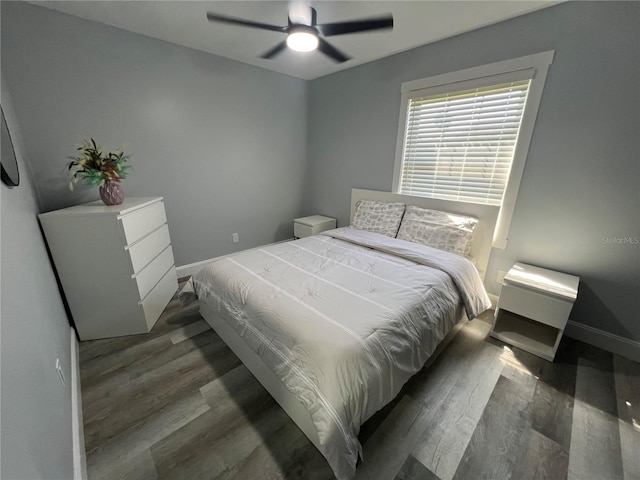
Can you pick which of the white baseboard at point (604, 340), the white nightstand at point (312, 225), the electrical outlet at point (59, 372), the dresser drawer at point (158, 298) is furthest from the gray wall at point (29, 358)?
the white baseboard at point (604, 340)

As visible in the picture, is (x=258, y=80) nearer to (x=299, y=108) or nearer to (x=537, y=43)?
(x=299, y=108)

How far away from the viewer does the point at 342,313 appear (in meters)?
1.33

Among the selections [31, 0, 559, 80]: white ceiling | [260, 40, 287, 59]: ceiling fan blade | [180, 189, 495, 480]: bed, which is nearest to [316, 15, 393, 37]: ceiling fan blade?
[31, 0, 559, 80]: white ceiling

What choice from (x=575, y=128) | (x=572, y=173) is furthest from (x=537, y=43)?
(x=572, y=173)

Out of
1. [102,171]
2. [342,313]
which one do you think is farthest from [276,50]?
[342,313]

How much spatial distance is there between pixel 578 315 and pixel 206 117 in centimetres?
394

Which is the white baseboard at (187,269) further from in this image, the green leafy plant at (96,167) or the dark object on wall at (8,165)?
the dark object on wall at (8,165)

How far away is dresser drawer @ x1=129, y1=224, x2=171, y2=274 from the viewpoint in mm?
1895

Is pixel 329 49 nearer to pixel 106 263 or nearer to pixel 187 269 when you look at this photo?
pixel 106 263

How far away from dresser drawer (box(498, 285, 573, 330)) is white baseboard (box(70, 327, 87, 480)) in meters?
2.67

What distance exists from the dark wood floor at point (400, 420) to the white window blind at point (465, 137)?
1.48m

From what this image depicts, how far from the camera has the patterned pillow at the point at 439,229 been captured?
2.25 meters

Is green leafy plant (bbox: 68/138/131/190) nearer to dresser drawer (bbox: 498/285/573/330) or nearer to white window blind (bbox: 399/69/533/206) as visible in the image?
white window blind (bbox: 399/69/533/206)

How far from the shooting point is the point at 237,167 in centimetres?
313
